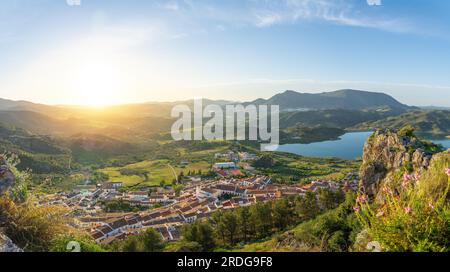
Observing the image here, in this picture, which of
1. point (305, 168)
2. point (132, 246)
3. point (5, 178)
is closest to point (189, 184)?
point (305, 168)

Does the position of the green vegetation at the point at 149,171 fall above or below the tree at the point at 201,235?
below

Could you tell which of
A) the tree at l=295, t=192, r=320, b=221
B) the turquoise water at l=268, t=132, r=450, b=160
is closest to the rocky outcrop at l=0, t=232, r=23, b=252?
the tree at l=295, t=192, r=320, b=221

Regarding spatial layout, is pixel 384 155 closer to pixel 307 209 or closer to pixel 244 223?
pixel 307 209

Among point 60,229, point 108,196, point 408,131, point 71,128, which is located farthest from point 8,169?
point 71,128

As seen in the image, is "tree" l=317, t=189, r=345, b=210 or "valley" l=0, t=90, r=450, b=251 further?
"tree" l=317, t=189, r=345, b=210

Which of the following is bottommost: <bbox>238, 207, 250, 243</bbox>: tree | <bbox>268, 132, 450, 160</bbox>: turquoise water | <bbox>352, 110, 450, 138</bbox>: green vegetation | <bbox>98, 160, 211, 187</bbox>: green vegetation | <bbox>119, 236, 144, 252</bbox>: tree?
<bbox>98, 160, 211, 187</bbox>: green vegetation

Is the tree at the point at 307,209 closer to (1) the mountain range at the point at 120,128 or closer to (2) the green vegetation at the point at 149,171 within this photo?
(2) the green vegetation at the point at 149,171

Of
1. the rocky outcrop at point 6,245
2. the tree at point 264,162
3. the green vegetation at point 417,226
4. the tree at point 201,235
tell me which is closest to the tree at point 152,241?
the tree at point 201,235

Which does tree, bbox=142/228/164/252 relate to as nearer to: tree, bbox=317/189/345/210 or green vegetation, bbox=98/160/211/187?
tree, bbox=317/189/345/210
